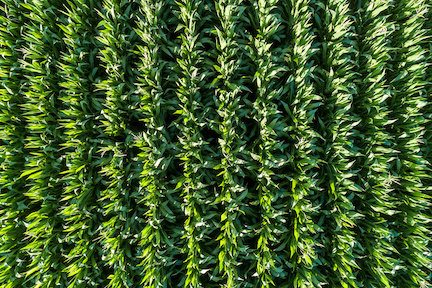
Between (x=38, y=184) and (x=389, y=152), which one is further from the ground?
(x=38, y=184)

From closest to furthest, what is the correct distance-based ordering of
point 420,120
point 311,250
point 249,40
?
1. point 311,250
2. point 249,40
3. point 420,120

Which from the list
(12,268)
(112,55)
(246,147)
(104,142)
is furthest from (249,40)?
(12,268)

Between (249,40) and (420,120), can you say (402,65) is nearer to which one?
(420,120)

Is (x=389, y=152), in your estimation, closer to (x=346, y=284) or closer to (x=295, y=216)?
(x=295, y=216)

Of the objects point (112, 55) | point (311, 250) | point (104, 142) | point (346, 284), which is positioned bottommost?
point (346, 284)

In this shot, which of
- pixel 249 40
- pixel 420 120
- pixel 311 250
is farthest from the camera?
pixel 420 120

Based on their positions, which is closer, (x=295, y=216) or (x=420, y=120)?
(x=295, y=216)

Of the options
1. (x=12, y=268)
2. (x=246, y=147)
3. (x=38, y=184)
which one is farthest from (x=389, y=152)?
(x=12, y=268)
